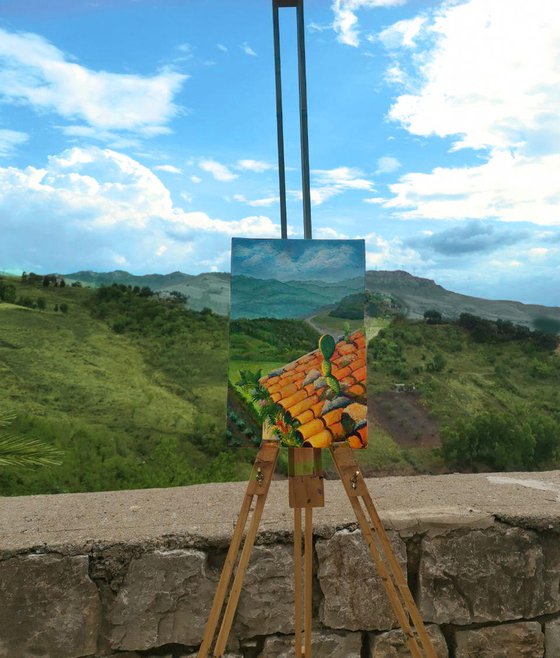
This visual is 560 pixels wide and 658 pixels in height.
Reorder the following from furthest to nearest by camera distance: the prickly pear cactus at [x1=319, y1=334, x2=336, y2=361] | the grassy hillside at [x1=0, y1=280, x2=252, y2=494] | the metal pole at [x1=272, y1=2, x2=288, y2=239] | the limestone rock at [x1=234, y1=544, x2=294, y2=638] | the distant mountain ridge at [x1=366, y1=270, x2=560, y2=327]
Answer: the distant mountain ridge at [x1=366, y1=270, x2=560, y2=327]
the grassy hillside at [x1=0, y1=280, x2=252, y2=494]
the metal pole at [x1=272, y1=2, x2=288, y2=239]
the limestone rock at [x1=234, y1=544, x2=294, y2=638]
the prickly pear cactus at [x1=319, y1=334, x2=336, y2=361]

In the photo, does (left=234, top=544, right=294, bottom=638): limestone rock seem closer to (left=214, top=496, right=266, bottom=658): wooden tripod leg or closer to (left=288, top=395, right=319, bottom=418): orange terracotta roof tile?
(left=214, top=496, right=266, bottom=658): wooden tripod leg

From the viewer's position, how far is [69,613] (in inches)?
91.7

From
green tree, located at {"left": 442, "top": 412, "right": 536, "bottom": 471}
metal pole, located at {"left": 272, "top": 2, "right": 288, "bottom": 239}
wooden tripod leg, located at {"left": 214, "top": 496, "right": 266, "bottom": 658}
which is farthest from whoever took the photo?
green tree, located at {"left": 442, "top": 412, "right": 536, "bottom": 471}

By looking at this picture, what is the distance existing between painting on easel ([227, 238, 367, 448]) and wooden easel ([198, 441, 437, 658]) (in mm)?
70

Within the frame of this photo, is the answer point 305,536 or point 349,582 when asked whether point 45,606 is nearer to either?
point 305,536

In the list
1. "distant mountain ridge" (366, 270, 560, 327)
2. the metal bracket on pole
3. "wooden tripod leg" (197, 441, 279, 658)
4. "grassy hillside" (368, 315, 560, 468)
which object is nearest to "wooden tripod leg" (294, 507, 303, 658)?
"wooden tripod leg" (197, 441, 279, 658)

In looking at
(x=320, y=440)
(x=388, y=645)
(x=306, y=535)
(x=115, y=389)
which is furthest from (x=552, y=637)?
(x=115, y=389)

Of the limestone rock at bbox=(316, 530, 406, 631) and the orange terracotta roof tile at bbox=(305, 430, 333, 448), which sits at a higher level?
the orange terracotta roof tile at bbox=(305, 430, 333, 448)

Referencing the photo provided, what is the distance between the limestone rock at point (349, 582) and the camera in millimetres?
2443

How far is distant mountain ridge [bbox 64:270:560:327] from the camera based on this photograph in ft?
17.0

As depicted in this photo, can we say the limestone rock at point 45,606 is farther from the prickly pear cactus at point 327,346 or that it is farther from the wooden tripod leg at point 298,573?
the prickly pear cactus at point 327,346

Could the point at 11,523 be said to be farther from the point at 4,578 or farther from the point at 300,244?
the point at 300,244

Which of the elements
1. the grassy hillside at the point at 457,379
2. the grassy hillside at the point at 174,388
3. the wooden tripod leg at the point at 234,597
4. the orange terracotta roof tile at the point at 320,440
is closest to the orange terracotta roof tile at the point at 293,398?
the orange terracotta roof tile at the point at 320,440

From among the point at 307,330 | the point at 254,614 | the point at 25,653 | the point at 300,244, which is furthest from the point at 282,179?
the point at 25,653
